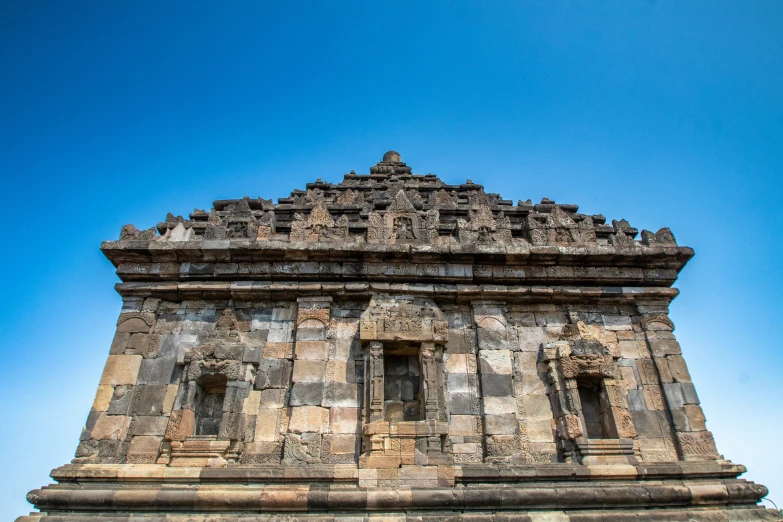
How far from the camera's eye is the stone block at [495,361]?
27.3ft

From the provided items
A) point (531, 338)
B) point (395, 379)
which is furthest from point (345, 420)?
point (531, 338)

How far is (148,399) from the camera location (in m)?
8.05

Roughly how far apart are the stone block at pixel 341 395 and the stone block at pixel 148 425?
2.63 meters

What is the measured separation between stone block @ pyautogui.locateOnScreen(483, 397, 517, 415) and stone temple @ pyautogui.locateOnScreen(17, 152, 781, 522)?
0.02 metres

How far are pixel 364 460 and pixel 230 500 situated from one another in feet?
6.51

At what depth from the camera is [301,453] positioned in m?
7.48

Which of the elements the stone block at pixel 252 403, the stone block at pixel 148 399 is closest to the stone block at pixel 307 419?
the stone block at pixel 252 403

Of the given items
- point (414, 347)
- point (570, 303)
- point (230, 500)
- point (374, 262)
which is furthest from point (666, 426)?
point (230, 500)

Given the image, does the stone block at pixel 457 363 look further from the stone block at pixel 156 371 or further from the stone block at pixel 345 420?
the stone block at pixel 156 371

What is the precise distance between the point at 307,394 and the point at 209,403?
186 centimetres

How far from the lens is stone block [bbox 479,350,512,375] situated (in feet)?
27.3

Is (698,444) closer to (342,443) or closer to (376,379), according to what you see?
(376,379)

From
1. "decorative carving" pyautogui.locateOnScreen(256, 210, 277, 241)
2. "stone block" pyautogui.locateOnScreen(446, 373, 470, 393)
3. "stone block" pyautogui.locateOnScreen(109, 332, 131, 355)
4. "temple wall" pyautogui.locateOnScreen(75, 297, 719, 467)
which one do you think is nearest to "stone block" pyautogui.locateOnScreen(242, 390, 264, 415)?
"temple wall" pyautogui.locateOnScreen(75, 297, 719, 467)

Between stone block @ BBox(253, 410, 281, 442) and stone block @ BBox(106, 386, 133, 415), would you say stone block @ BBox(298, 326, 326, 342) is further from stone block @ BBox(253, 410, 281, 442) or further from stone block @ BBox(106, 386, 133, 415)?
stone block @ BBox(106, 386, 133, 415)
